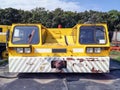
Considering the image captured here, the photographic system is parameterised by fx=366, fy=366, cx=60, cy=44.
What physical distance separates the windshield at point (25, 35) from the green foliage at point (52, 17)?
130ft

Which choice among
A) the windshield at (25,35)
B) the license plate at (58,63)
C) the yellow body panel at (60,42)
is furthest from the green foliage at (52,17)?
the license plate at (58,63)

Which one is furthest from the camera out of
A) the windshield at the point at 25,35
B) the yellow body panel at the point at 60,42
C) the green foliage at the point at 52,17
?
the green foliage at the point at 52,17

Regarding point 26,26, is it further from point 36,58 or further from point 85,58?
point 85,58

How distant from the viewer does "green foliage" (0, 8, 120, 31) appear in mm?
53250

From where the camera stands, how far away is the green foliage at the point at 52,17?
5325 cm

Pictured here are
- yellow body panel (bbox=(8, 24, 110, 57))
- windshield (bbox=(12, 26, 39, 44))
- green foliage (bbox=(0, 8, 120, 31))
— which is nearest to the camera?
yellow body panel (bbox=(8, 24, 110, 57))

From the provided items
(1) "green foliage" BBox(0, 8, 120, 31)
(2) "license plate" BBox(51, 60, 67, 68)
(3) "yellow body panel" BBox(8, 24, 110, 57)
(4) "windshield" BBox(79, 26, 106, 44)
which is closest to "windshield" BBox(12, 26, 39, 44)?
(3) "yellow body panel" BBox(8, 24, 110, 57)

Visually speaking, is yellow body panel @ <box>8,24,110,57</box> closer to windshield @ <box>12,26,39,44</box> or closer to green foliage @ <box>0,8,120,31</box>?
windshield @ <box>12,26,39,44</box>

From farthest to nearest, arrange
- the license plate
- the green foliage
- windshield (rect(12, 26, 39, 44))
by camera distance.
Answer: the green foliage, windshield (rect(12, 26, 39, 44)), the license plate

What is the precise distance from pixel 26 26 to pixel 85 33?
1821mm

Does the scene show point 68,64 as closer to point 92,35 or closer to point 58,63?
point 58,63

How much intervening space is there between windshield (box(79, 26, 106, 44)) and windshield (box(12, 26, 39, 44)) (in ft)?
4.54

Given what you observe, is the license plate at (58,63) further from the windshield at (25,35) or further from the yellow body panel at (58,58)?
the windshield at (25,35)

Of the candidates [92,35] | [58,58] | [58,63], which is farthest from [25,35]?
[92,35]
